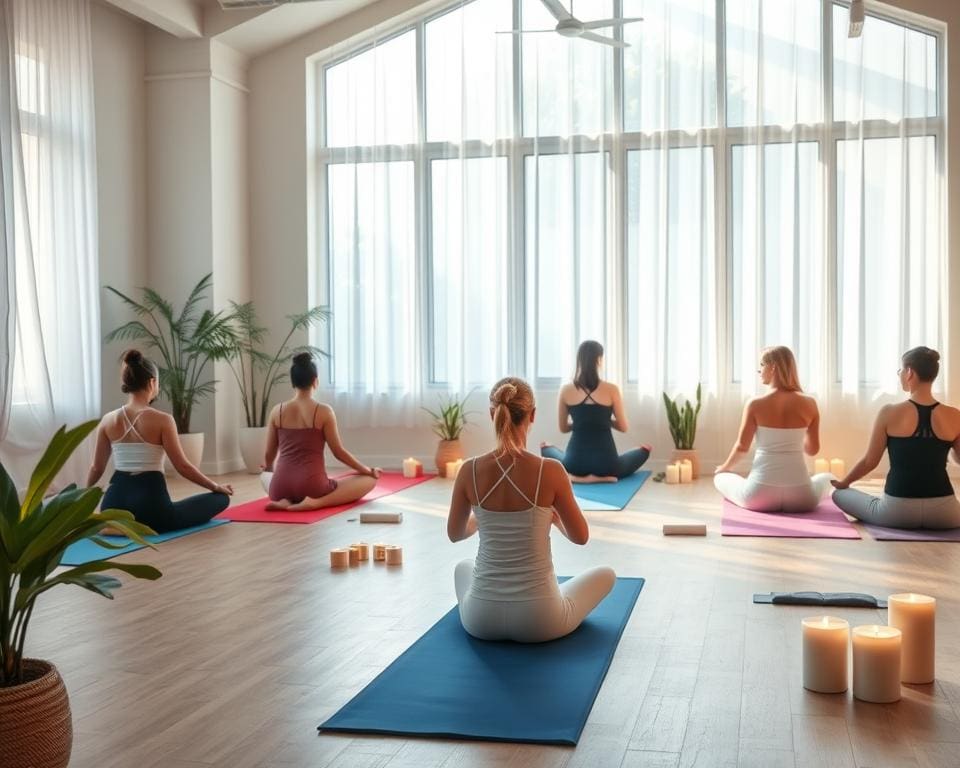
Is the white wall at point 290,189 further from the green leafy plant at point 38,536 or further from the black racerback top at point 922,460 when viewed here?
the green leafy plant at point 38,536

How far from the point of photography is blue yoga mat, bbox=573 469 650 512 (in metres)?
6.29

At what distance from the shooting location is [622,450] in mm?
8172

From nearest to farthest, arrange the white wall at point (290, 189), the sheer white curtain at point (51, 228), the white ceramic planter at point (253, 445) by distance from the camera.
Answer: the sheer white curtain at point (51, 228) < the white ceramic planter at point (253, 445) < the white wall at point (290, 189)

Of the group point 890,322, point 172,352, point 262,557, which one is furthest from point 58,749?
point 890,322

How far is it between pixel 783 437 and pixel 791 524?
54 cm

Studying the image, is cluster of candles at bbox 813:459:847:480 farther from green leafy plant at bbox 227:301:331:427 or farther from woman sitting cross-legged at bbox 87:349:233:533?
woman sitting cross-legged at bbox 87:349:233:533

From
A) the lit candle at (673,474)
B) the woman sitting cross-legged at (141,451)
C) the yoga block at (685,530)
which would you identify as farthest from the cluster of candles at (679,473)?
the woman sitting cross-legged at (141,451)

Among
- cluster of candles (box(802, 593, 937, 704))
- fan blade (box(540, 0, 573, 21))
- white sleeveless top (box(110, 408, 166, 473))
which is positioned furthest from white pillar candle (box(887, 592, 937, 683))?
fan blade (box(540, 0, 573, 21))

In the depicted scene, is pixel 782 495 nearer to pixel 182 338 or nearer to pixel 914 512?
pixel 914 512

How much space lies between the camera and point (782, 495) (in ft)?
19.3

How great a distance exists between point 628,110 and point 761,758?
21.1 feet

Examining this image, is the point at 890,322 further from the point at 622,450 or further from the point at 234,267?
the point at 234,267

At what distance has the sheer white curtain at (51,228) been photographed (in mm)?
6625

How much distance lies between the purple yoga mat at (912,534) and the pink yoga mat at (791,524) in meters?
0.10
